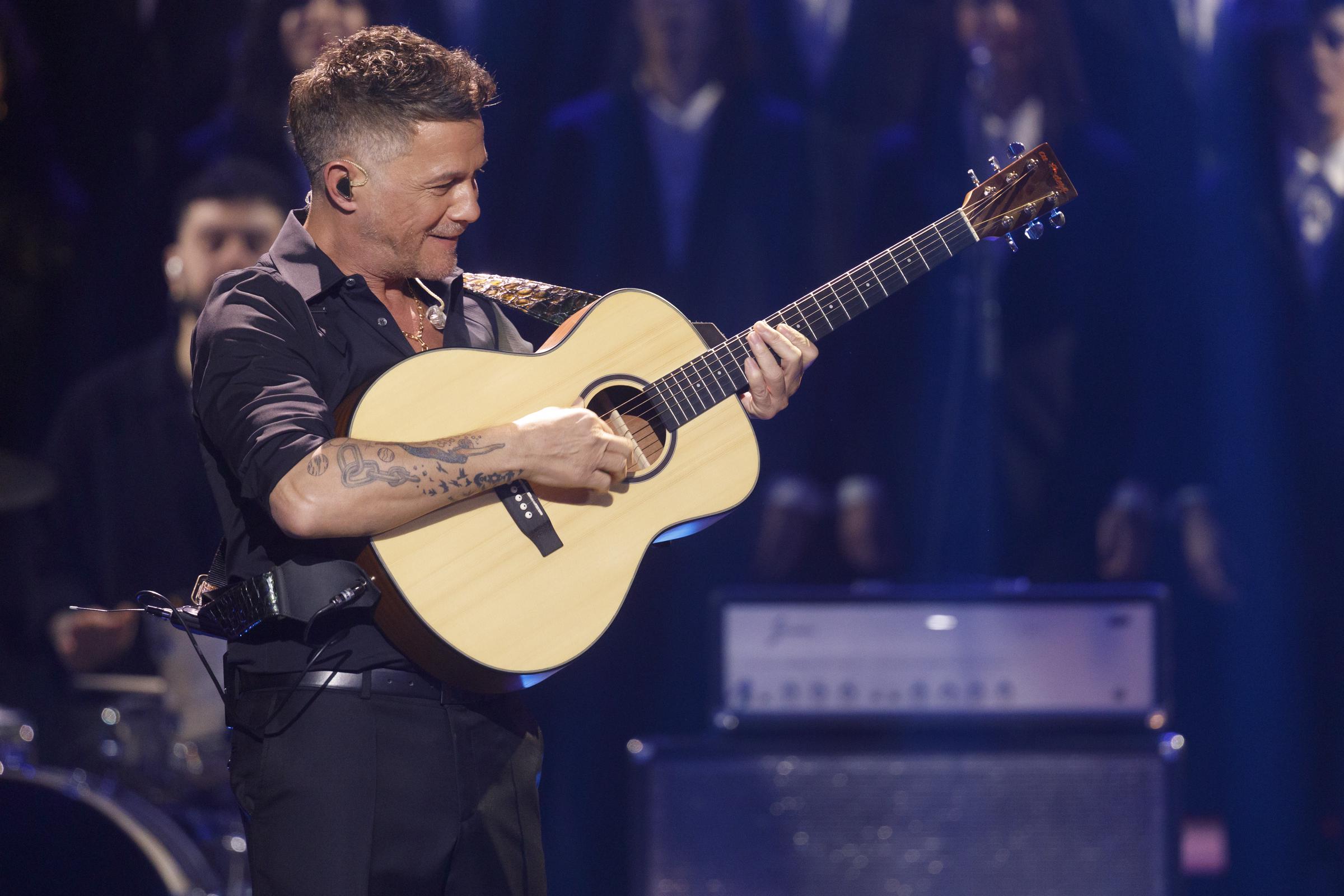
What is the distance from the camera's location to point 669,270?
4.46 metres

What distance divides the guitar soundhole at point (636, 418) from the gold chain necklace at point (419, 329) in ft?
1.05

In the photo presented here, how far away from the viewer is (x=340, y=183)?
2.12 m

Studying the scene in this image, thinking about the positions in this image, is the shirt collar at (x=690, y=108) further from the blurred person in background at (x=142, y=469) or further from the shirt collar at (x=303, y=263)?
the shirt collar at (x=303, y=263)

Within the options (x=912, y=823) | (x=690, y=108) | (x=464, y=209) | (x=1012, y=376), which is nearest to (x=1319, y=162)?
(x=1012, y=376)

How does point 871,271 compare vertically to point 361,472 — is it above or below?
above

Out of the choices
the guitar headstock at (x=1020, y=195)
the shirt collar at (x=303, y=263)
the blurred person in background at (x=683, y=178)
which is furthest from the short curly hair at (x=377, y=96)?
the blurred person in background at (x=683, y=178)

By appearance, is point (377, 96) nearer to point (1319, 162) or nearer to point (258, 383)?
point (258, 383)

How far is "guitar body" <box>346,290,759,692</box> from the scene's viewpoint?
1.94 m

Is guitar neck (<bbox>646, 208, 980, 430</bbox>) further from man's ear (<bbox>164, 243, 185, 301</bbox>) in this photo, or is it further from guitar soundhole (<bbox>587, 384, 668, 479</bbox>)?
man's ear (<bbox>164, 243, 185, 301</bbox>)

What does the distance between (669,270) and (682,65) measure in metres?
0.79

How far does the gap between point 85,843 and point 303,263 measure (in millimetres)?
1515

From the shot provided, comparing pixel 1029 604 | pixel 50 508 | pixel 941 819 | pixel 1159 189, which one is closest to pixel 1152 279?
pixel 1159 189

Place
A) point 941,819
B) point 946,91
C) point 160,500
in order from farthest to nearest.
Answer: point 946,91, point 160,500, point 941,819

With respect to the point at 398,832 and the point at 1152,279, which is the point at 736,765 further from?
the point at 1152,279
